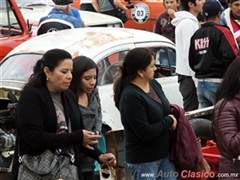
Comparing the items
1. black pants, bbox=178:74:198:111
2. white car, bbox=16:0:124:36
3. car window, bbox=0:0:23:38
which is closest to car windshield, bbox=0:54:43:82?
black pants, bbox=178:74:198:111

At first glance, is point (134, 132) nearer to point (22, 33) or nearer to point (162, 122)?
point (162, 122)

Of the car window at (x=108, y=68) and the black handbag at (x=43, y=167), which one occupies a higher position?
the black handbag at (x=43, y=167)

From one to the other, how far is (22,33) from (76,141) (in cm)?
→ 676

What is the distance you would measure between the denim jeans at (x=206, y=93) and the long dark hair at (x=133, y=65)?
2598 millimetres

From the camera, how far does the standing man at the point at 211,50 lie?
7.35 m

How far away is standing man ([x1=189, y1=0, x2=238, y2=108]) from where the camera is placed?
735 centimetres

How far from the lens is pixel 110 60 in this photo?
25.7 ft

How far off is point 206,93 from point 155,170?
2.79 m

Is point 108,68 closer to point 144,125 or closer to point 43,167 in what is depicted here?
point 144,125

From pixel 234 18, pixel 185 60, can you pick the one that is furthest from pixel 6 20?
pixel 234 18

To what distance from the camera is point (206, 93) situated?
774 cm

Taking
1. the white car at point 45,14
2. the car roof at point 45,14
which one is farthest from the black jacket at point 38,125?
the car roof at point 45,14

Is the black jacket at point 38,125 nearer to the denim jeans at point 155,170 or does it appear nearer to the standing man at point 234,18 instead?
the denim jeans at point 155,170

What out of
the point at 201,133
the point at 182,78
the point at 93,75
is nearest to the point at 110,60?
the point at 182,78
